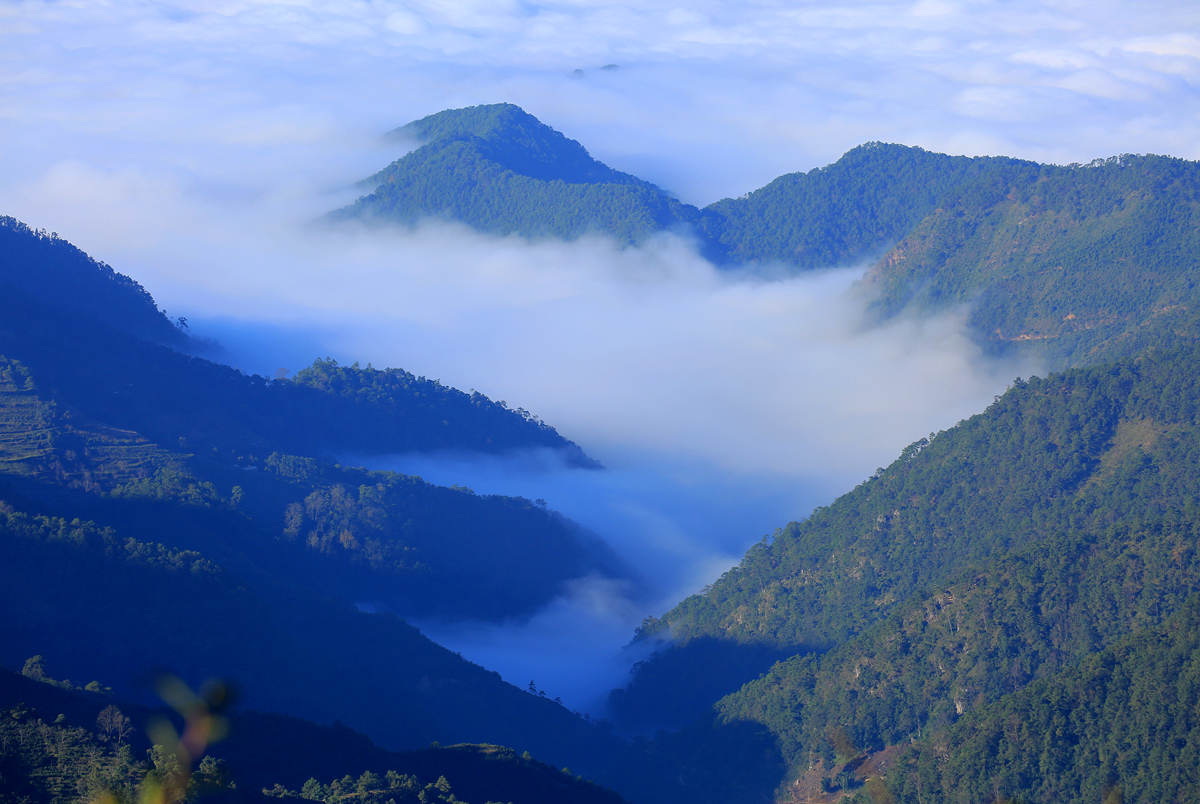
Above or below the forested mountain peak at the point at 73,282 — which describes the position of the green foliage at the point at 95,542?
below

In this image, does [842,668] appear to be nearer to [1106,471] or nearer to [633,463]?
[1106,471]

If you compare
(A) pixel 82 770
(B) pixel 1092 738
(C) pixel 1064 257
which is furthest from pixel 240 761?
(C) pixel 1064 257

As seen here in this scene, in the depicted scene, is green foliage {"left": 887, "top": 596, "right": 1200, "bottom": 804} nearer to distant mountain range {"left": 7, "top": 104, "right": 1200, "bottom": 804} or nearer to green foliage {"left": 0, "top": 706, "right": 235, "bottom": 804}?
distant mountain range {"left": 7, "top": 104, "right": 1200, "bottom": 804}

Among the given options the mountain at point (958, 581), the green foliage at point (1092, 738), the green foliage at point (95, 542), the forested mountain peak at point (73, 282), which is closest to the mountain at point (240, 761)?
the green foliage at point (95, 542)

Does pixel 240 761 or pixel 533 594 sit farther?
pixel 533 594

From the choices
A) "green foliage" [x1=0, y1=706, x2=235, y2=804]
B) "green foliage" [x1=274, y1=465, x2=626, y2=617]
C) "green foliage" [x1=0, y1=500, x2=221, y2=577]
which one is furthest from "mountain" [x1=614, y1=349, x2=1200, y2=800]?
"green foliage" [x1=0, y1=706, x2=235, y2=804]

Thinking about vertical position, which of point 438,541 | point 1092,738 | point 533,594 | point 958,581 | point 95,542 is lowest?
point 1092,738

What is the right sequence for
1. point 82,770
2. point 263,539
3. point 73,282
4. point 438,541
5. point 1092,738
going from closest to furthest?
1. point 82,770
2. point 1092,738
3. point 263,539
4. point 438,541
5. point 73,282

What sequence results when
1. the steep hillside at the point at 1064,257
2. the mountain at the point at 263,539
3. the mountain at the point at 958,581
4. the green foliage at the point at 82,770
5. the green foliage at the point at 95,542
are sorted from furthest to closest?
the steep hillside at the point at 1064,257 < the mountain at the point at 958,581 < the green foliage at the point at 95,542 < the mountain at the point at 263,539 < the green foliage at the point at 82,770

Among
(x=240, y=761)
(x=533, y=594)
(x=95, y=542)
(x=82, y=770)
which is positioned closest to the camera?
(x=82, y=770)

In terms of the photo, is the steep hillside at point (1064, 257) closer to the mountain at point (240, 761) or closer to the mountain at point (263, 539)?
the mountain at point (263, 539)

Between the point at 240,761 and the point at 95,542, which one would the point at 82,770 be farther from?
the point at 95,542

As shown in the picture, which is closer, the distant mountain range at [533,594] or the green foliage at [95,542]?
Result: the distant mountain range at [533,594]
